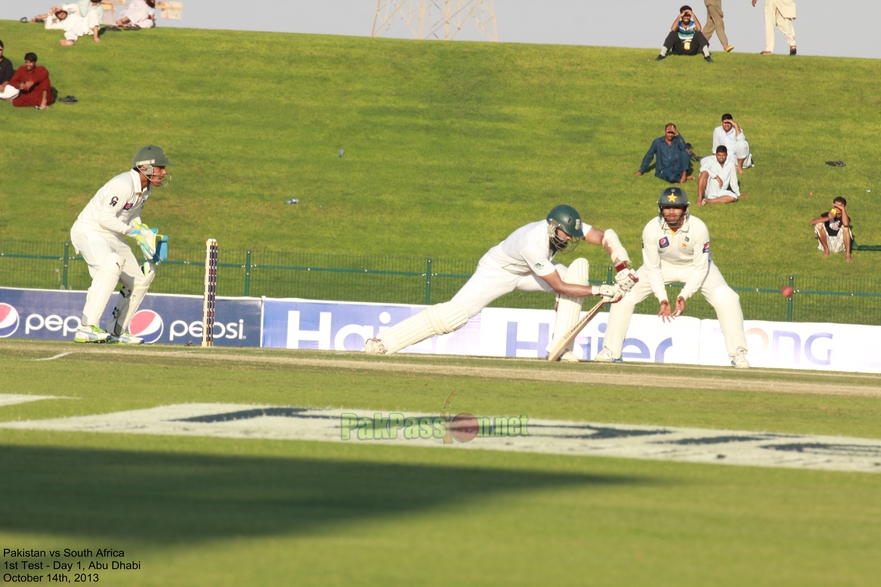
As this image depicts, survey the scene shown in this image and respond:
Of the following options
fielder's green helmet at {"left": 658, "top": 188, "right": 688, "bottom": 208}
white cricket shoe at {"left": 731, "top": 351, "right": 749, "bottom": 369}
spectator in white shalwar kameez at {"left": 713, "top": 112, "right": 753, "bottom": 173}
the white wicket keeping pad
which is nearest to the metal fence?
spectator in white shalwar kameez at {"left": 713, "top": 112, "right": 753, "bottom": 173}

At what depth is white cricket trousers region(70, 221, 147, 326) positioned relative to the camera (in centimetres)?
1669

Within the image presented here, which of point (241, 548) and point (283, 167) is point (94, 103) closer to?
point (283, 167)

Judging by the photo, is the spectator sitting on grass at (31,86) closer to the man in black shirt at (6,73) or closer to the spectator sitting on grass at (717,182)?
the man in black shirt at (6,73)

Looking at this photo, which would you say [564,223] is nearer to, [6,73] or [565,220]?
[565,220]

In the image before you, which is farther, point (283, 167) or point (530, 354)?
point (283, 167)

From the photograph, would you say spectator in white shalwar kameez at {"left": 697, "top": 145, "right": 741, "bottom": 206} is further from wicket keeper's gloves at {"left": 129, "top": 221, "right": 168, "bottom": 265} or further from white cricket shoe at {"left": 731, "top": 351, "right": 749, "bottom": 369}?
wicket keeper's gloves at {"left": 129, "top": 221, "right": 168, "bottom": 265}

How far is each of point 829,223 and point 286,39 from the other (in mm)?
22703

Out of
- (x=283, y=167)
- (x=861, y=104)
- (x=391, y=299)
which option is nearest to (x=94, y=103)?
(x=283, y=167)

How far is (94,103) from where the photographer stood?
38812 millimetres

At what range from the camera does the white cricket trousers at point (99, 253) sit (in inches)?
657

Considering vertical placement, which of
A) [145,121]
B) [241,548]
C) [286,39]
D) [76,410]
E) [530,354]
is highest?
[286,39]

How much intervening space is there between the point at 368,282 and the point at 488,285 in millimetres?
13569

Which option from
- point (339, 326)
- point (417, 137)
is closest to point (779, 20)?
point (417, 137)

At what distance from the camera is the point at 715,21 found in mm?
42094
